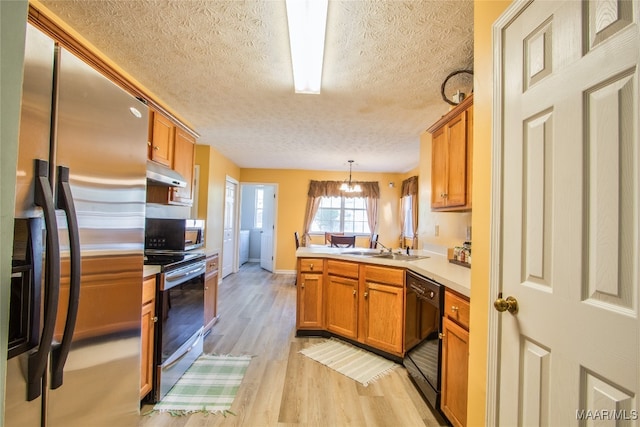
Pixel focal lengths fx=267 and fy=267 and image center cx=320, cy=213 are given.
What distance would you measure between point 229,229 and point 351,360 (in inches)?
164

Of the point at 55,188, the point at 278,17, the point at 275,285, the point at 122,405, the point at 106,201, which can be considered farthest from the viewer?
the point at 275,285

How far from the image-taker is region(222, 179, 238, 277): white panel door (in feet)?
17.7

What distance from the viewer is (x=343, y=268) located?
2689 mm

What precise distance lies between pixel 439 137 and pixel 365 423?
7.17 feet

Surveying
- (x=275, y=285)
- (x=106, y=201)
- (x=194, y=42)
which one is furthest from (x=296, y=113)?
(x=275, y=285)

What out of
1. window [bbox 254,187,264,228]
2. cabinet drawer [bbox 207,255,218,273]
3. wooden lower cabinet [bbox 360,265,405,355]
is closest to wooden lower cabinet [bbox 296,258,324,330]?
wooden lower cabinet [bbox 360,265,405,355]

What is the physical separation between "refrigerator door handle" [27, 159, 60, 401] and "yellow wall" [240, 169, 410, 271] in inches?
220

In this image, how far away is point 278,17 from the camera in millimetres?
1621

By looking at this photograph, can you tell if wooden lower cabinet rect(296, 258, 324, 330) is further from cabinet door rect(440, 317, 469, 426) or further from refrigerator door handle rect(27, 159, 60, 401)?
refrigerator door handle rect(27, 159, 60, 401)

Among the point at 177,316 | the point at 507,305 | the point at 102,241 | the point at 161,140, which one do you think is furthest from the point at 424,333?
the point at 161,140

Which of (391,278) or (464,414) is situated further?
(391,278)

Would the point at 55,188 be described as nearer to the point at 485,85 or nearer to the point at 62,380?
the point at 62,380

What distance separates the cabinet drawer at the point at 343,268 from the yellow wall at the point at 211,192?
257cm

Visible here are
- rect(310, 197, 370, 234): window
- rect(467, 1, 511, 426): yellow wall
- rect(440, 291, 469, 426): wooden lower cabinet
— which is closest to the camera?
rect(467, 1, 511, 426): yellow wall
